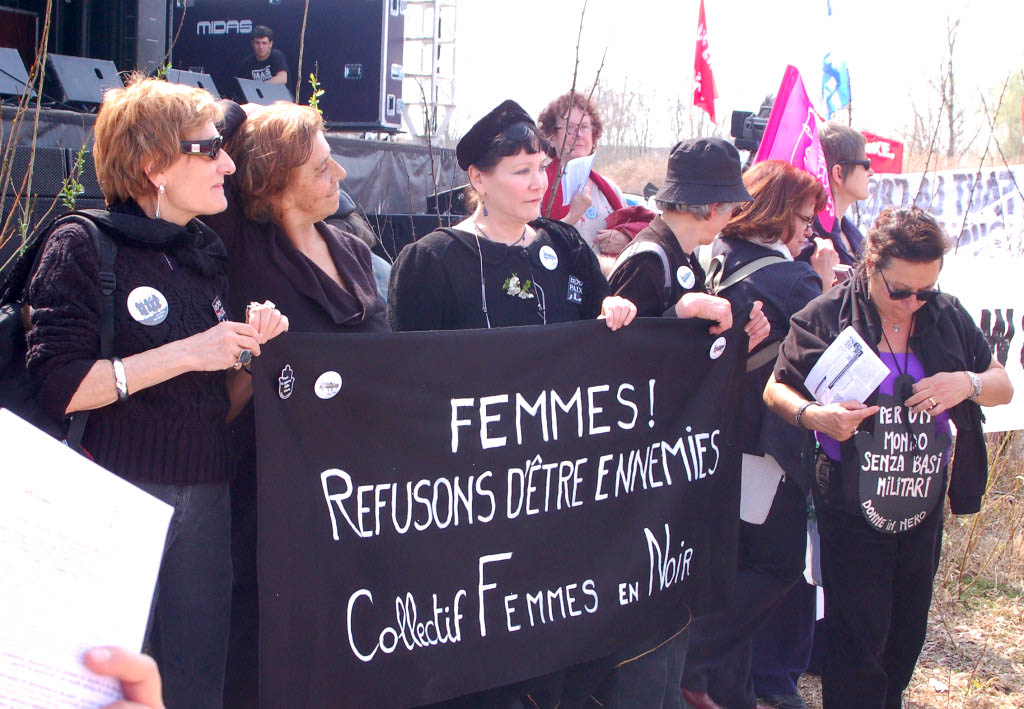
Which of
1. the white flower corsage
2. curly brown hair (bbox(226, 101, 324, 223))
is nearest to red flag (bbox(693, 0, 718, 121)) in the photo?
the white flower corsage

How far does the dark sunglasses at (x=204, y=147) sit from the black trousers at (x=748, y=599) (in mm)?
2380

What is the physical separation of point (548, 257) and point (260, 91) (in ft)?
27.7

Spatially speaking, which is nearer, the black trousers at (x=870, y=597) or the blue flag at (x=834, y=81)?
the black trousers at (x=870, y=597)

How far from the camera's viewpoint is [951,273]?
493cm

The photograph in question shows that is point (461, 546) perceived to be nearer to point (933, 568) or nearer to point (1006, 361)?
point (933, 568)

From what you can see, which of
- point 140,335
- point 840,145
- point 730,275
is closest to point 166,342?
point 140,335

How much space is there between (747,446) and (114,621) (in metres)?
3.05

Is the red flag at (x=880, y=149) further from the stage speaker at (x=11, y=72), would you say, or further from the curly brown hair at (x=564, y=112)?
the stage speaker at (x=11, y=72)

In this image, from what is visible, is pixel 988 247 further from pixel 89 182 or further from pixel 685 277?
pixel 89 182

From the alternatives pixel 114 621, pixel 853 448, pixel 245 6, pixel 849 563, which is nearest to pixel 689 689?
pixel 849 563

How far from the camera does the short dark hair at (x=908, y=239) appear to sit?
129 inches

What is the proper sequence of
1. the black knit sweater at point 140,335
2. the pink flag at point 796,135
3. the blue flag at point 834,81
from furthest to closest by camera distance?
the blue flag at point 834,81
the pink flag at point 796,135
the black knit sweater at point 140,335

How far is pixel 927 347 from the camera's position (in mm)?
3404

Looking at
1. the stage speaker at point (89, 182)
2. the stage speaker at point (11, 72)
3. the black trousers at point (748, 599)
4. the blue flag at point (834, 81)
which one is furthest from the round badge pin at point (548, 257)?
the stage speaker at point (11, 72)
